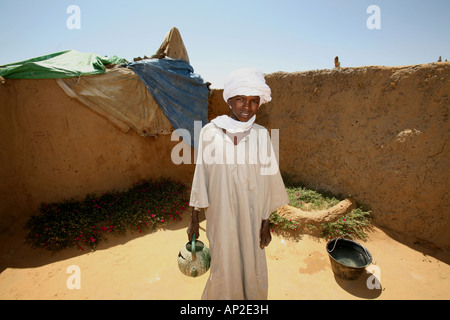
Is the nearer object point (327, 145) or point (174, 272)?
point (174, 272)

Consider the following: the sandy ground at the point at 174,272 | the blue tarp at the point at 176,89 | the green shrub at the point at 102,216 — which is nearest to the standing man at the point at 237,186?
the sandy ground at the point at 174,272

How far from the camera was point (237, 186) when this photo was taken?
1.91 m

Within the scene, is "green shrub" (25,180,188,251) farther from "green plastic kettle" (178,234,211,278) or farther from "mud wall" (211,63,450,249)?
A: "mud wall" (211,63,450,249)

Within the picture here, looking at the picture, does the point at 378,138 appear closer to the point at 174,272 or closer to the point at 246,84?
the point at 246,84

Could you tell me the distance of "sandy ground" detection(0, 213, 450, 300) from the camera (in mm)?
2869

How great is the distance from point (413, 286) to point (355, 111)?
10.5ft

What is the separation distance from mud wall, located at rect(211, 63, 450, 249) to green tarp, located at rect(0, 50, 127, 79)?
4110 millimetres

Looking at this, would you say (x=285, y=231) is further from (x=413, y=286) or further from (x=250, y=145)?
(x=250, y=145)

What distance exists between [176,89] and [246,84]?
3.94 meters

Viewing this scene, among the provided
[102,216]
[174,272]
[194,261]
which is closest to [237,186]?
[194,261]

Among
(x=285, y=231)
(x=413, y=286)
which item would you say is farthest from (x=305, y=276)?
(x=413, y=286)

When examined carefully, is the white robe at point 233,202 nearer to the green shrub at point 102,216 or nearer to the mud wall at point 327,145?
the green shrub at point 102,216

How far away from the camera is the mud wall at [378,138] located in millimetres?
3672

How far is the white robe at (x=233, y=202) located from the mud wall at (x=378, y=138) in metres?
3.31
